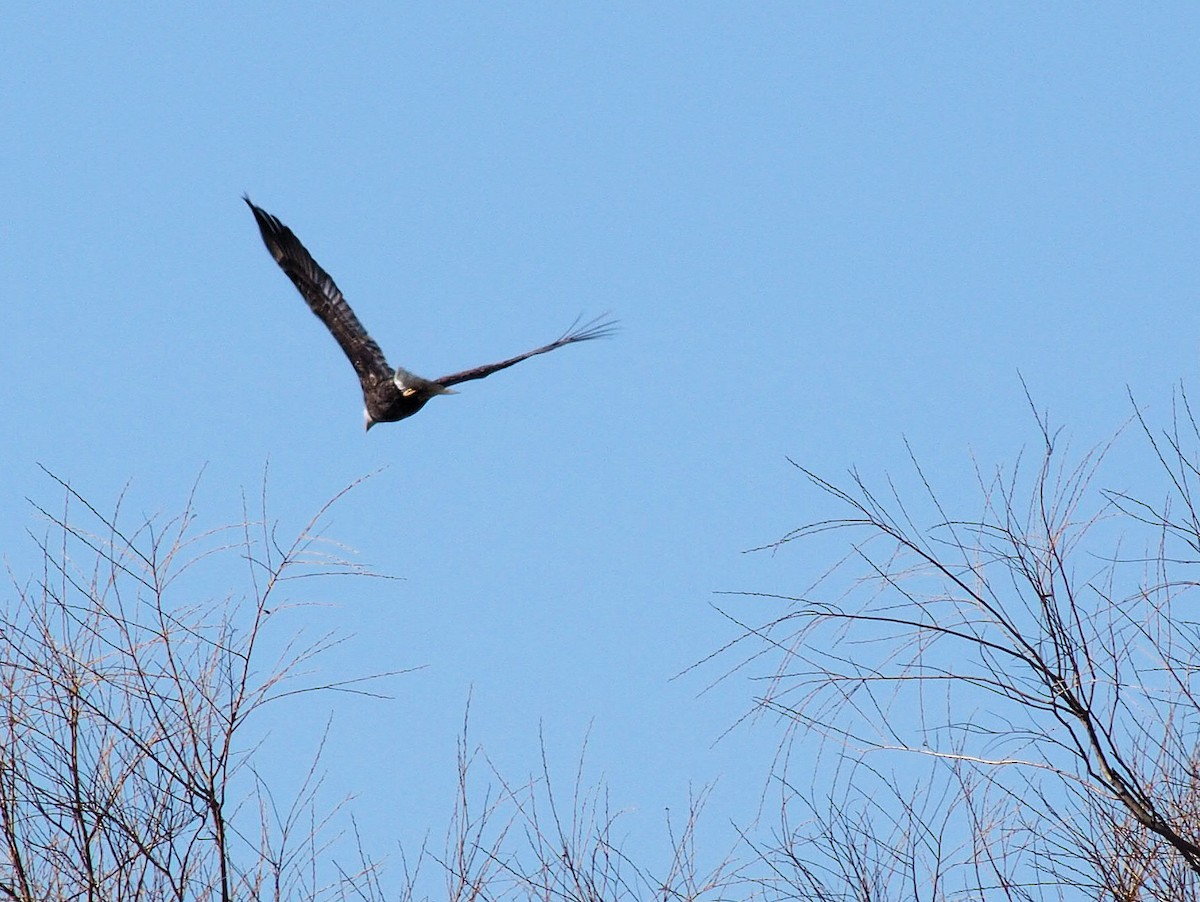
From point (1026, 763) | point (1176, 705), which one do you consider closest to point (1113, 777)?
point (1026, 763)

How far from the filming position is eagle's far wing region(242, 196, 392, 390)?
1216 cm

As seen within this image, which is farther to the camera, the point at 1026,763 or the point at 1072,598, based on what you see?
the point at 1072,598

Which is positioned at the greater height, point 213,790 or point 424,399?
point 424,399

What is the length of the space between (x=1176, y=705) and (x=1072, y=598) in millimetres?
621

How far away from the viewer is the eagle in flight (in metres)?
12.2

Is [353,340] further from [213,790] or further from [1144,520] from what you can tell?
[1144,520]

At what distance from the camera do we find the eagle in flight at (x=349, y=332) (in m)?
12.2

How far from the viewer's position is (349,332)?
12.6m

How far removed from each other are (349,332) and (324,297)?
0.36 meters

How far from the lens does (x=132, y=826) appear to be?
Result: 567 cm

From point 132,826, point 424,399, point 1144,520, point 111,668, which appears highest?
point 424,399

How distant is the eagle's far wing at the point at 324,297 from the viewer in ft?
39.9

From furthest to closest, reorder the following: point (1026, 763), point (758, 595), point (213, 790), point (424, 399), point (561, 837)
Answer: point (424, 399)
point (561, 837)
point (213, 790)
point (758, 595)
point (1026, 763)

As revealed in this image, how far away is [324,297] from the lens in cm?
1234
